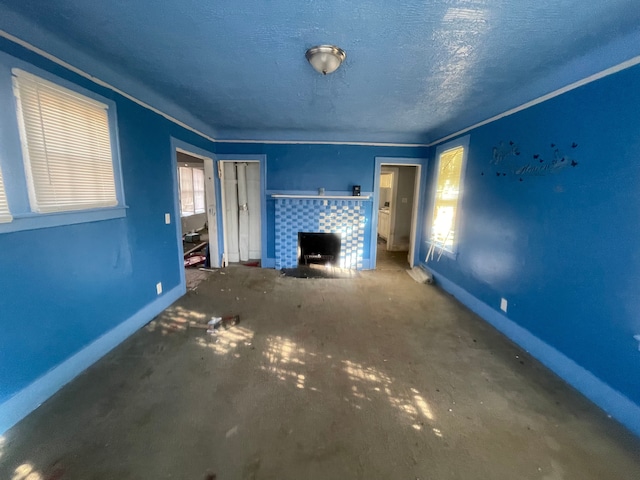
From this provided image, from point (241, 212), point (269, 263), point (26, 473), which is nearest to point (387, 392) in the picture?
point (26, 473)

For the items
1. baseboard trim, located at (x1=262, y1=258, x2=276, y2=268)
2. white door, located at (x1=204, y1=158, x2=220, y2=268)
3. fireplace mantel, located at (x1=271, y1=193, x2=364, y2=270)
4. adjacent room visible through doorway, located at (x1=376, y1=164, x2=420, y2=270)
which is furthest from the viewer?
adjacent room visible through doorway, located at (x1=376, y1=164, x2=420, y2=270)

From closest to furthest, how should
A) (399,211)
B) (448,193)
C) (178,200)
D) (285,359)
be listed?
(285,359) < (178,200) < (448,193) < (399,211)

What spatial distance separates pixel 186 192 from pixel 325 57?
24.5ft

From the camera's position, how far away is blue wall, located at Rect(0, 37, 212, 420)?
152cm

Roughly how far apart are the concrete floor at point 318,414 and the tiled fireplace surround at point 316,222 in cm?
209

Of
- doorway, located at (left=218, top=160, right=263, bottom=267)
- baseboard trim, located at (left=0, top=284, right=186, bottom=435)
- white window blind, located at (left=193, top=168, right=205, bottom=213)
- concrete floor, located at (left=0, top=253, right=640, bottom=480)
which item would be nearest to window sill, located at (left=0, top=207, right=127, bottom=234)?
baseboard trim, located at (left=0, top=284, right=186, bottom=435)

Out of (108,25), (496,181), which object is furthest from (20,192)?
(496,181)

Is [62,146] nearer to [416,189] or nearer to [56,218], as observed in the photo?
[56,218]

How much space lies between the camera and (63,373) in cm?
180

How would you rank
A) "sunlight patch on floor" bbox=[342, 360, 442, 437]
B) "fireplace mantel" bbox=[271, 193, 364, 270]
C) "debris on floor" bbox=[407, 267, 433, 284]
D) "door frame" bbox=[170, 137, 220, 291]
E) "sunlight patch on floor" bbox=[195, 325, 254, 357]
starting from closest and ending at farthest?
"sunlight patch on floor" bbox=[342, 360, 442, 437], "sunlight patch on floor" bbox=[195, 325, 254, 357], "door frame" bbox=[170, 137, 220, 291], "debris on floor" bbox=[407, 267, 433, 284], "fireplace mantel" bbox=[271, 193, 364, 270]

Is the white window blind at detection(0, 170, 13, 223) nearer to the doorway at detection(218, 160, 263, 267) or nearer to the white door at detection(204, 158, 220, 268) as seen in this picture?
the white door at detection(204, 158, 220, 268)

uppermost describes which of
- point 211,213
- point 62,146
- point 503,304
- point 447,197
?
point 62,146

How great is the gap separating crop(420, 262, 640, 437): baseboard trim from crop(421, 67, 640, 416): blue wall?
4 cm

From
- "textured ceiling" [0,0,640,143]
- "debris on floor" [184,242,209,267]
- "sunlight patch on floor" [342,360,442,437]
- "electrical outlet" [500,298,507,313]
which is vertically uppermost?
"textured ceiling" [0,0,640,143]
